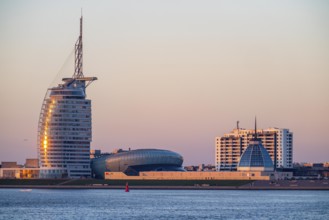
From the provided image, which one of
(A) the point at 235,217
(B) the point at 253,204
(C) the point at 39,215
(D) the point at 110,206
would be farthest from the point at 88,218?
(B) the point at 253,204

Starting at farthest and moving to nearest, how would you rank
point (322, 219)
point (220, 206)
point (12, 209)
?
1. point (220, 206)
2. point (12, 209)
3. point (322, 219)

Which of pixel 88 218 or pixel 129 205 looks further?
pixel 129 205

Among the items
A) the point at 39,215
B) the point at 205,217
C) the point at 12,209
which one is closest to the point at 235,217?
the point at 205,217

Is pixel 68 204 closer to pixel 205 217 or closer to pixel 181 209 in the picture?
pixel 181 209

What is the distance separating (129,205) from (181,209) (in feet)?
48.9

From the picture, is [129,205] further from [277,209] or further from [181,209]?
[277,209]

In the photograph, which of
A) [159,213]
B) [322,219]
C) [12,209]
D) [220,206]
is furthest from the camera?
[220,206]

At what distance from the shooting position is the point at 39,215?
12900 cm

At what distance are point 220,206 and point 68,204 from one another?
2483cm

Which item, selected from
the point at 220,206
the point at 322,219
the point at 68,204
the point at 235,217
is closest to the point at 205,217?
the point at 235,217

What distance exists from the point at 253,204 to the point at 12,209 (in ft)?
130

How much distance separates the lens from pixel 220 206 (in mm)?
153625

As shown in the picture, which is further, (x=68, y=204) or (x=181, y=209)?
(x=68, y=204)

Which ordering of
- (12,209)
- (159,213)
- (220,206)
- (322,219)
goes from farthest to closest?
1. (220,206)
2. (12,209)
3. (159,213)
4. (322,219)
